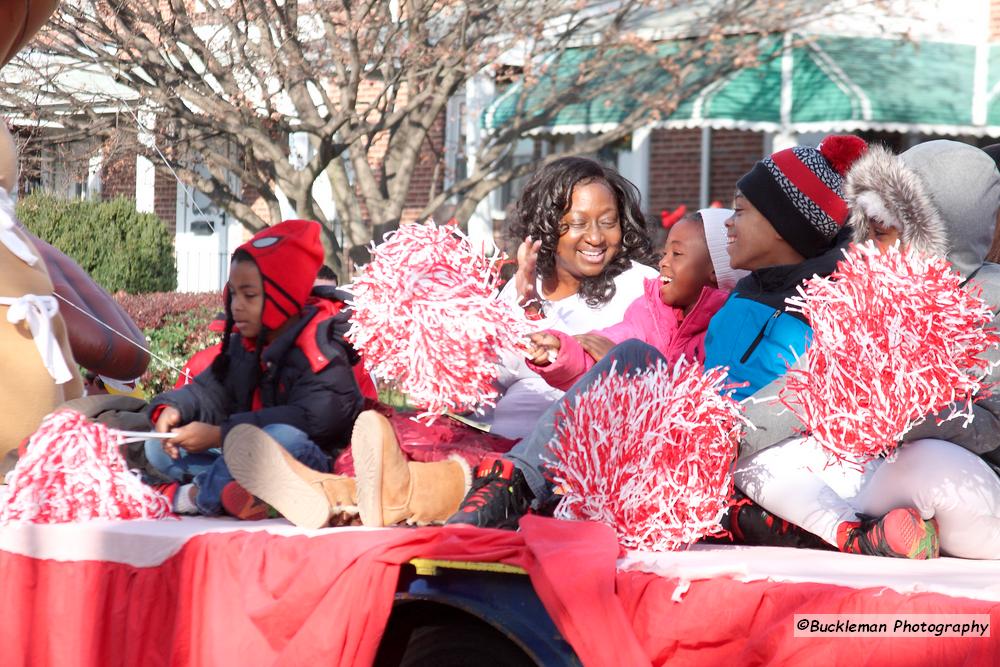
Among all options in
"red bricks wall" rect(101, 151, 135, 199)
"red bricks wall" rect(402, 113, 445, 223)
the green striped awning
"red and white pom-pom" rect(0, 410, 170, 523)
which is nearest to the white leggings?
"red and white pom-pom" rect(0, 410, 170, 523)

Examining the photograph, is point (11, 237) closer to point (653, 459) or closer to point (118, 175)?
point (653, 459)

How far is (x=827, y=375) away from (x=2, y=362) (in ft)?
8.47

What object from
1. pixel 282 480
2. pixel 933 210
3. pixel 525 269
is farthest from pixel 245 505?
pixel 933 210

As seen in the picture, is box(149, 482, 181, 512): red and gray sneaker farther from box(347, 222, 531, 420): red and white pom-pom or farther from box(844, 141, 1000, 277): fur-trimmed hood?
box(844, 141, 1000, 277): fur-trimmed hood

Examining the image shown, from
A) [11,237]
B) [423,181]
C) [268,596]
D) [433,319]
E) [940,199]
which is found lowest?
[268,596]

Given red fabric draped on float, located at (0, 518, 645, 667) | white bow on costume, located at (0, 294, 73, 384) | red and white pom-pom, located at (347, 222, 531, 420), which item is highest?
red and white pom-pom, located at (347, 222, 531, 420)

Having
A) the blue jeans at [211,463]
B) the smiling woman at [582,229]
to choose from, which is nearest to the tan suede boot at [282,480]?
the blue jeans at [211,463]

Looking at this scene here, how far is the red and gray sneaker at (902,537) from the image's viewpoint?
9.25 feet

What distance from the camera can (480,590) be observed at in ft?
8.98

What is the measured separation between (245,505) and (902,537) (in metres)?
1.82

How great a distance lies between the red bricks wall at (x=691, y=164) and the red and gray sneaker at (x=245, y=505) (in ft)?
42.2

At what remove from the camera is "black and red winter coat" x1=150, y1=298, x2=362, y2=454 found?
4.04 meters

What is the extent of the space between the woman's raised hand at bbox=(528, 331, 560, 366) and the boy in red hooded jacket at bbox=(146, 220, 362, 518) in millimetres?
917

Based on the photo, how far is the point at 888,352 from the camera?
2.60 metres
